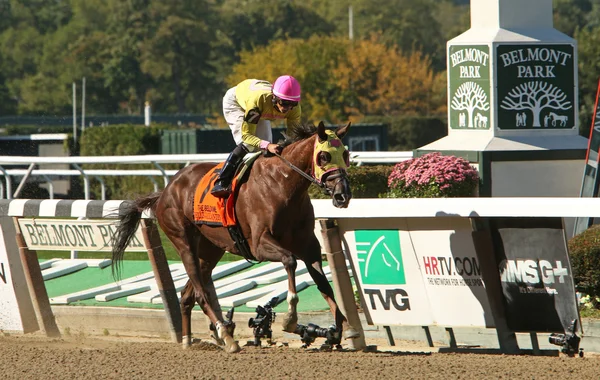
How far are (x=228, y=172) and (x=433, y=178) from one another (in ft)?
8.45

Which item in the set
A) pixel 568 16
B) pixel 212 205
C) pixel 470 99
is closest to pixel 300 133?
pixel 212 205

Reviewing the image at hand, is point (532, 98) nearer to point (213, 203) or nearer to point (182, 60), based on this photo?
point (213, 203)

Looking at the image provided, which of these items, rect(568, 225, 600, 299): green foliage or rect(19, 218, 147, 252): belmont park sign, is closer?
rect(568, 225, 600, 299): green foliage

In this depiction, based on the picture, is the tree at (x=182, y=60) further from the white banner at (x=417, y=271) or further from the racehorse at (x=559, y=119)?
the white banner at (x=417, y=271)

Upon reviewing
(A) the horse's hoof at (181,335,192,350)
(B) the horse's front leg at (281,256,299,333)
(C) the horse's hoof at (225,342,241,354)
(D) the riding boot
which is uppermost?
(D) the riding boot

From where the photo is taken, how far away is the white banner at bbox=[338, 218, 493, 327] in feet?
18.1

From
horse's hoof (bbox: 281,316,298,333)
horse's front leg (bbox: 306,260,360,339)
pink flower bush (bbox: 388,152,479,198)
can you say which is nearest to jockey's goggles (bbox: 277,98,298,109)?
horse's front leg (bbox: 306,260,360,339)

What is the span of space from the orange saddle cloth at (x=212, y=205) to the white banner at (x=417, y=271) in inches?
26.7

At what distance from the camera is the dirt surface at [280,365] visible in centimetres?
445

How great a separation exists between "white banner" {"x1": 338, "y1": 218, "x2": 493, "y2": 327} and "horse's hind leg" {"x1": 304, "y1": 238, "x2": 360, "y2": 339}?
0.28 m

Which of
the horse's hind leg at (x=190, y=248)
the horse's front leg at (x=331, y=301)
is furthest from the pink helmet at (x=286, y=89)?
the horse's hind leg at (x=190, y=248)

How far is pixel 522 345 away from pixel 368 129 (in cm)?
1622

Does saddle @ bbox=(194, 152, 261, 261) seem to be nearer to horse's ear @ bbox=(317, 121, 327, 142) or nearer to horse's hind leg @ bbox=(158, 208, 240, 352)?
horse's hind leg @ bbox=(158, 208, 240, 352)

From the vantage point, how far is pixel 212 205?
243 inches
